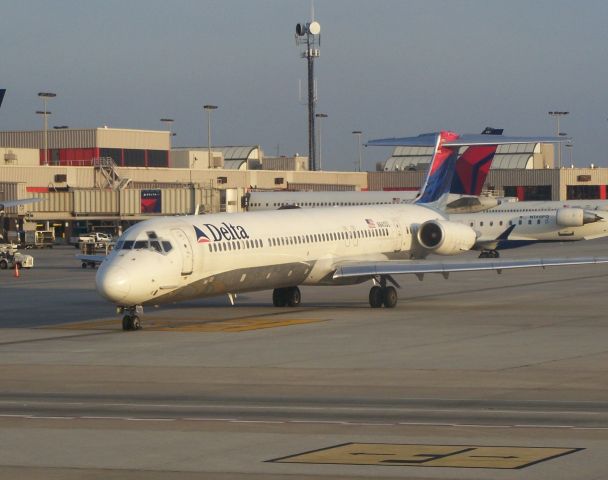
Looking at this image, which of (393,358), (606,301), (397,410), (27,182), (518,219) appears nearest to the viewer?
(397,410)

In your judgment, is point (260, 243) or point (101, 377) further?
point (260, 243)

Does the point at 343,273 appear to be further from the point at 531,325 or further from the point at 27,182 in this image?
the point at 27,182

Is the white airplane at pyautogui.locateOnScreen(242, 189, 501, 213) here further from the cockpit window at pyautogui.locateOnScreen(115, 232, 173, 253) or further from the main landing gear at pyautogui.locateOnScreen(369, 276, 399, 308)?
the cockpit window at pyautogui.locateOnScreen(115, 232, 173, 253)

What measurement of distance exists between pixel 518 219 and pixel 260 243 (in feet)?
139

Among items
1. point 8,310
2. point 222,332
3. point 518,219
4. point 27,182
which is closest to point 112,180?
point 27,182

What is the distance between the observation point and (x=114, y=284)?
97.3 ft

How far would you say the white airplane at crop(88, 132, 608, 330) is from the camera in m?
31.0

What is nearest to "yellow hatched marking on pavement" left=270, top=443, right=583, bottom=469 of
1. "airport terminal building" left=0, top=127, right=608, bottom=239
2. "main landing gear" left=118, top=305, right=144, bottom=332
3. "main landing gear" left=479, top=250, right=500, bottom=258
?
"main landing gear" left=118, top=305, right=144, bottom=332

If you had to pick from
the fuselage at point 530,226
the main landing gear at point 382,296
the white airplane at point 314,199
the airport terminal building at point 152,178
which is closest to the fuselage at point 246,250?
the main landing gear at point 382,296

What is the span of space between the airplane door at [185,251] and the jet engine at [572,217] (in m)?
45.9

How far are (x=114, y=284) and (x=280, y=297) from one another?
9.73m

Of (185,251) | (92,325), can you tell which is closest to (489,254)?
(92,325)

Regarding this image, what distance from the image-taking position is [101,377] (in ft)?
74.5

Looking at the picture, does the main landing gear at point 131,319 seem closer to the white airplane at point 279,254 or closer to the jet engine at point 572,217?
the white airplane at point 279,254
